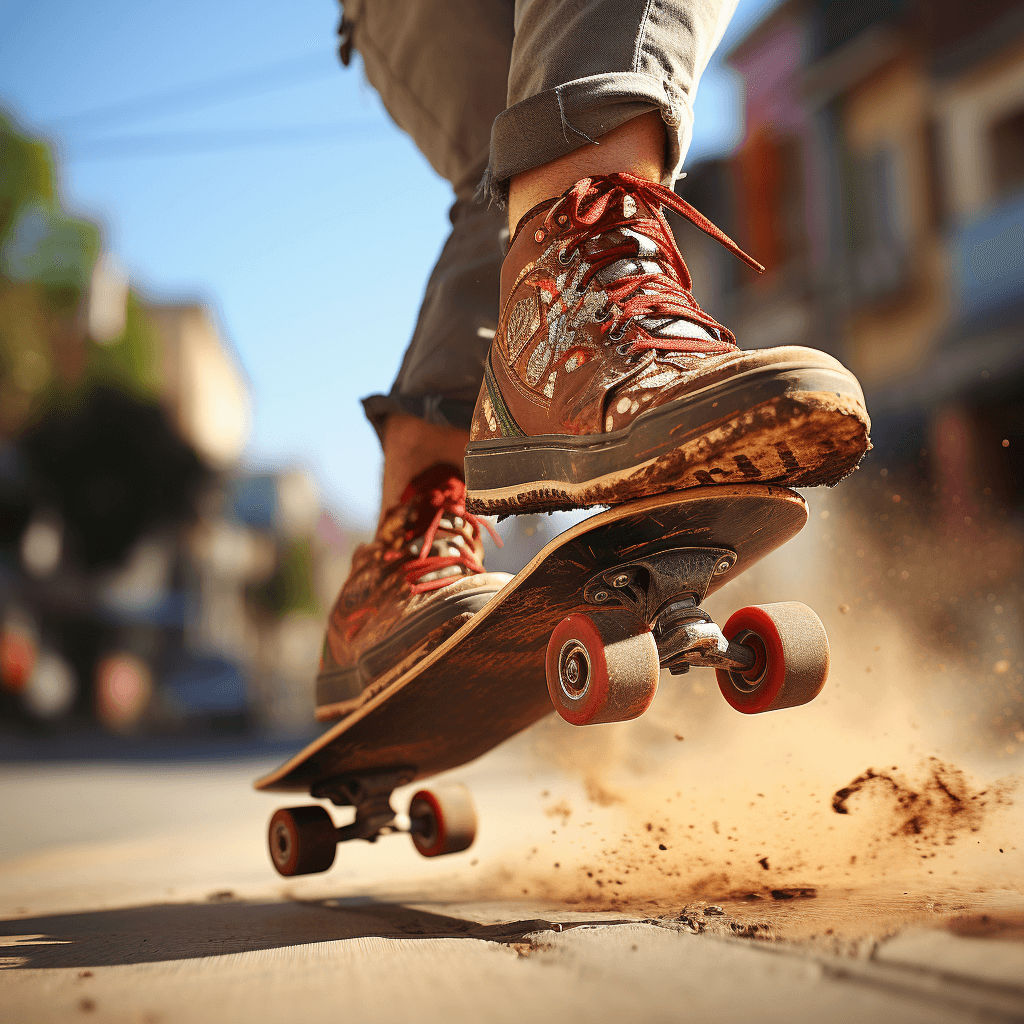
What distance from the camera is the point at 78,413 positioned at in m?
18.9

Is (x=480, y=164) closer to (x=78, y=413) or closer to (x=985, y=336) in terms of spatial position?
(x=985, y=336)

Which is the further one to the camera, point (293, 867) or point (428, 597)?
point (293, 867)

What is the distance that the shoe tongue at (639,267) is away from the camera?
4.06ft

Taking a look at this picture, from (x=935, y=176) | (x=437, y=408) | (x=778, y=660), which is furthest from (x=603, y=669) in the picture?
(x=935, y=176)

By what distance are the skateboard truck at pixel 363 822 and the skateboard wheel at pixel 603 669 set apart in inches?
33.8

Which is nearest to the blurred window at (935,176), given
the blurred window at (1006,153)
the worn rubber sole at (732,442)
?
the blurred window at (1006,153)

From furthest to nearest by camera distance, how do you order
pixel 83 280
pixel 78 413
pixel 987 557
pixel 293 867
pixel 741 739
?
pixel 78 413
pixel 83 280
pixel 987 557
pixel 741 739
pixel 293 867

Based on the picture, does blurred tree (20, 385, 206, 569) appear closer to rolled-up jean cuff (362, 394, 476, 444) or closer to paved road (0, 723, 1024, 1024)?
paved road (0, 723, 1024, 1024)

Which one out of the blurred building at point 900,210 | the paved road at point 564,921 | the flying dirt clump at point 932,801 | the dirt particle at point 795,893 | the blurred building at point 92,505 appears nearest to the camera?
the paved road at point 564,921

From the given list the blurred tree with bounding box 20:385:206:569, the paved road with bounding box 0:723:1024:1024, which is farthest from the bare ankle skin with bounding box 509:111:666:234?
the blurred tree with bounding box 20:385:206:569

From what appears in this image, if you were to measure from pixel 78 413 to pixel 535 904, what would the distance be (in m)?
19.7

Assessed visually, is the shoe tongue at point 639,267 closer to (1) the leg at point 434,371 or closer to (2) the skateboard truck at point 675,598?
(2) the skateboard truck at point 675,598

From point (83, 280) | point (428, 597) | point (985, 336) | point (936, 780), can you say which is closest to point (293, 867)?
point (428, 597)

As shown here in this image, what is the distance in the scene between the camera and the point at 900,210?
11.5 metres
